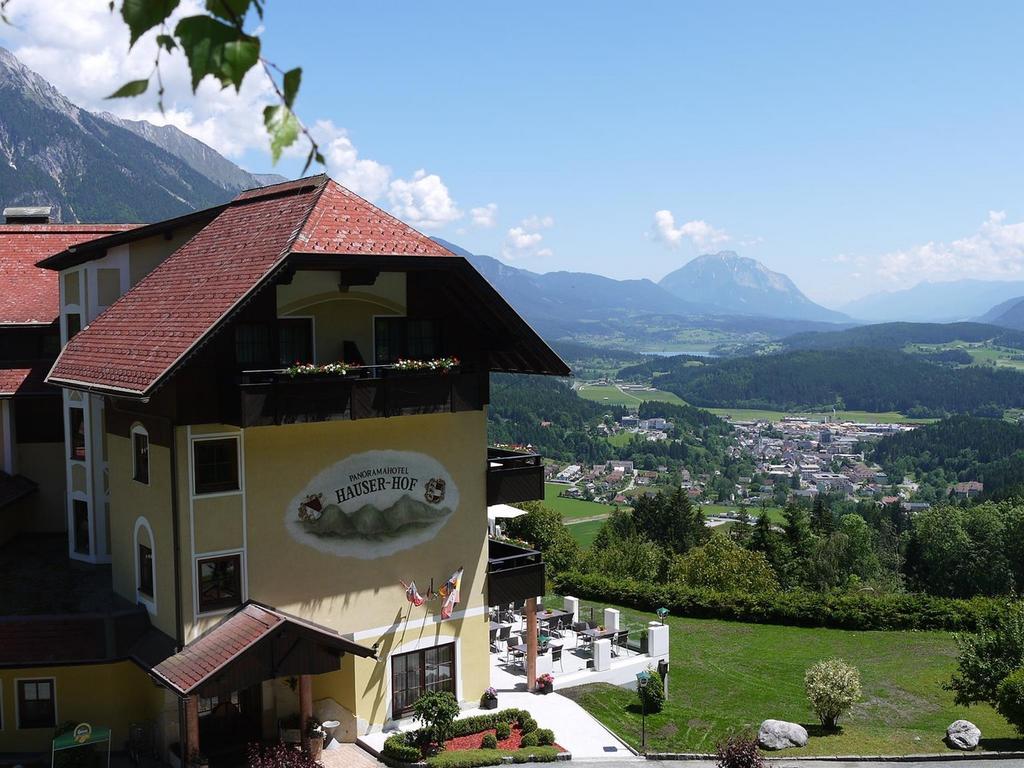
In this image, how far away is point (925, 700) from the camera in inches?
1037

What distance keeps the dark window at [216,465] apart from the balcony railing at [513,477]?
19.5ft

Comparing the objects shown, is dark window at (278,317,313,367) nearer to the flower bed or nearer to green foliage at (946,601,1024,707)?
the flower bed

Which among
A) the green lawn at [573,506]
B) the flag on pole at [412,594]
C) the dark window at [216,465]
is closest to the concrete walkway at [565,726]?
the flag on pole at [412,594]

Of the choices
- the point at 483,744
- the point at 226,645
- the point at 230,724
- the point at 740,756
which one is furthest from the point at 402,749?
the point at 740,756

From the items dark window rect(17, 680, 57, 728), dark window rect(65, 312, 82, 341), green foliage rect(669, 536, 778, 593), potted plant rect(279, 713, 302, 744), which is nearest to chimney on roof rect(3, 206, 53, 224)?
dark window rect(65, 312, 82, 341)

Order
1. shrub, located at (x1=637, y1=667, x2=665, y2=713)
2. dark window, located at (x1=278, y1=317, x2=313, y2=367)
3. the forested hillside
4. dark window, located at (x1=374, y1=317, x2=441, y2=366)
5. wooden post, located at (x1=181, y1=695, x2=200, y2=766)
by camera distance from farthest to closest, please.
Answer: the forested hillside, shrub, located at (x1=637, y1=667, x2=665, y2=713), dark window, located at (x1=374, y1=317, x2=441, y2=366), dark window, located at (x1=278, y1=317, x2=313, y2=367), wooden post, located at (x1=181, y1=695, x2=200, y2=766)

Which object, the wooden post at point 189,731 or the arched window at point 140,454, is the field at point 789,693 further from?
the arched window at point 140,454

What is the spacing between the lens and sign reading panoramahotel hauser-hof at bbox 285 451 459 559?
64.8ft

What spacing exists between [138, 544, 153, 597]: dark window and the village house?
0.05 meters

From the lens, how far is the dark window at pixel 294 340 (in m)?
19.1

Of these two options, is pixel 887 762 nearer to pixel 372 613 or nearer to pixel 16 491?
pixel 372 613

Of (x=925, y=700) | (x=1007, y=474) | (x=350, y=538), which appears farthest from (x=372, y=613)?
(x=1007, y=474)

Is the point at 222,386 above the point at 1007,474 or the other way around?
above

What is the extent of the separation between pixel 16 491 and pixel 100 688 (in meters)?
6.71
